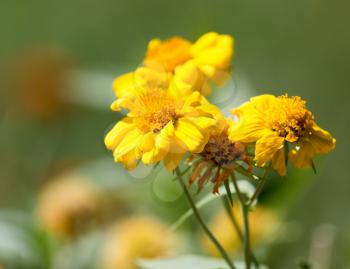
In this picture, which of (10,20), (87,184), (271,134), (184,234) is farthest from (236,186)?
(10,20)

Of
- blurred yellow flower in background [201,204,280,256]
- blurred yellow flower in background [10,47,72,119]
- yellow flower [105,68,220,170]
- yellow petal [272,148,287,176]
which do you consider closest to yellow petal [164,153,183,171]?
yellow flower [105,68,220,170]

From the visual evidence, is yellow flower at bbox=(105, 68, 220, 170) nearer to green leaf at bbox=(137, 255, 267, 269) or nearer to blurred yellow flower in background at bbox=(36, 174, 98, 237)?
green leaf at bbox=(137, 255, 267, 269)

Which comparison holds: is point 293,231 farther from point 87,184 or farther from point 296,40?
point 296,40

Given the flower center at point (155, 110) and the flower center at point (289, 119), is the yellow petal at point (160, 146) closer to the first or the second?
the flower center at point (155, 110)

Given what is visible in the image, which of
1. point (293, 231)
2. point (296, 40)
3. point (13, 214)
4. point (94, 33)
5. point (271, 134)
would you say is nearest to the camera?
point (271, 134)

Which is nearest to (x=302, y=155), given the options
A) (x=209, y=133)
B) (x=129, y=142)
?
(x=209, y=133)

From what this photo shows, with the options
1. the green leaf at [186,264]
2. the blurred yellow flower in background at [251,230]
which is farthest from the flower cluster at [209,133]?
the blurred yellow flower in background at [251,230]
